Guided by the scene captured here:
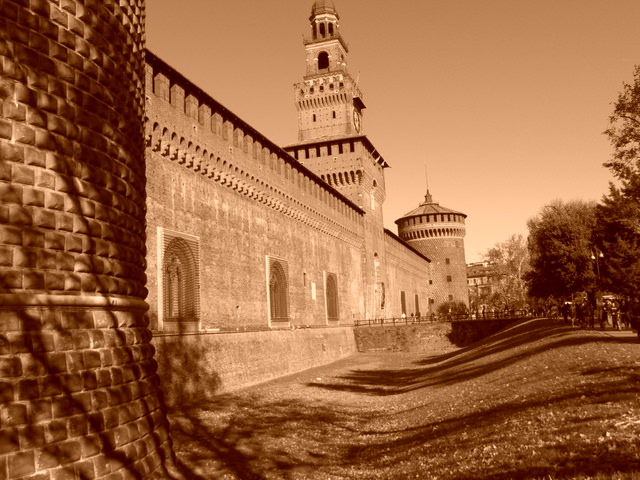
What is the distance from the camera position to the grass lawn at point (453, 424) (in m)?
6.77

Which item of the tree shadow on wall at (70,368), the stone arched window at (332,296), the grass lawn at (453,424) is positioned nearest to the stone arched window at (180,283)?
the grass lawn at (453,424)

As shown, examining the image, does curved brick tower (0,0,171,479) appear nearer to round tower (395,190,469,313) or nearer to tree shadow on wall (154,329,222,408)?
tree shadow on wall (154,329,222,408)

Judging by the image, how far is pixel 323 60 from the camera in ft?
147

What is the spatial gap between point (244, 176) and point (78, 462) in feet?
57.3

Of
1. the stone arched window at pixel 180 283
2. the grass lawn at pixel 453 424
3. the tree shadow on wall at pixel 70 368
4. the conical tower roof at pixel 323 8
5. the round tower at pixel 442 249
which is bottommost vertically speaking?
the grass lawn at pixel 453 424

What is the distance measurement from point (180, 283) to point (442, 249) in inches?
1989

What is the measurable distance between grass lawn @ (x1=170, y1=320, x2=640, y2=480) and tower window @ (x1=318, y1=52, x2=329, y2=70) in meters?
30.4

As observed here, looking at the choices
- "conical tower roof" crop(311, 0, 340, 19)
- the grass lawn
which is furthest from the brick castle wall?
"conical tower roof" crop(311, 0, 340, 19)

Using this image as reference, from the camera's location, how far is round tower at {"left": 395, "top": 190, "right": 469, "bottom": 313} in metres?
64.5

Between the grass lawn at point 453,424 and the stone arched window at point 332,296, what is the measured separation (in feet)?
38.9

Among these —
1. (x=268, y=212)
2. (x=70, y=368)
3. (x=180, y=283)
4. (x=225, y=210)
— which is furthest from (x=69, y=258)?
(x=268, y=212)

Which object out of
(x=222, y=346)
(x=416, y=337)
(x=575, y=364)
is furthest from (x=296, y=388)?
(x=416, y=337)

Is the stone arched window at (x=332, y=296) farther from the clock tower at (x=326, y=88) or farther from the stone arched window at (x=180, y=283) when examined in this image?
the stone arched window at (x=180, y=283)

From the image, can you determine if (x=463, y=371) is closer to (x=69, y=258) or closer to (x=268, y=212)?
(x=268, y=212)
